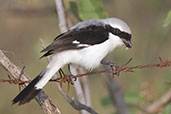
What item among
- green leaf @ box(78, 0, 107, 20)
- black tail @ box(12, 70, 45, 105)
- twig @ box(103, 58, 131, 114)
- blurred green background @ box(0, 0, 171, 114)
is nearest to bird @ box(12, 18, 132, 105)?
black tail @ box(12, 70, 45, 105)

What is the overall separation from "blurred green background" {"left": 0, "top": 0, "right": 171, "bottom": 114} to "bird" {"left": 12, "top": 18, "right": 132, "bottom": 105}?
1.15m

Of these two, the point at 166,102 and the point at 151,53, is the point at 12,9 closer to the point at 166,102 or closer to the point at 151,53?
the point at 151,53

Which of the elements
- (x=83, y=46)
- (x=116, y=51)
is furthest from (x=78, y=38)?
(x=116, y=51)

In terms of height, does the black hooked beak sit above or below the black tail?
below

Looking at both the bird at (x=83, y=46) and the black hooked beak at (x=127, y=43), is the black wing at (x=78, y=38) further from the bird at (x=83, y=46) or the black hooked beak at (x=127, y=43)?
the black hooked beak at (x=127, y=43)

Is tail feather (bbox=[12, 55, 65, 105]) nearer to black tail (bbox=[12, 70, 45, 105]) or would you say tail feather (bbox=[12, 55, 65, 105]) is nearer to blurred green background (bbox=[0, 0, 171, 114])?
black tail (bbox=[12, 70, 45, 105])

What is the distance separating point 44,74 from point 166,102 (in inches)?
85.8

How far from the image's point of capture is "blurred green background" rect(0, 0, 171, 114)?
16.7 ft

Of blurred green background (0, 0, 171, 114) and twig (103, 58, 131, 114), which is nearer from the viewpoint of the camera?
twig (103, 58, 131, 114)

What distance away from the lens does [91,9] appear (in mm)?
3820

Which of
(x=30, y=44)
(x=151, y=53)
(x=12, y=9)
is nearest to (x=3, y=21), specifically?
(x=30, y=44)

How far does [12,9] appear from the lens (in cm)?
565

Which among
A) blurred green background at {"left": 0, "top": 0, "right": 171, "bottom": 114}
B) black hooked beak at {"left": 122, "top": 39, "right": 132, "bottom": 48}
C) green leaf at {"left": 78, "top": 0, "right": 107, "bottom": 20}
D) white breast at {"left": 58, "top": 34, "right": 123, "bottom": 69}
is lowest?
blurred green background at {"left": 0, "top": 0, "right": 171, "bottom": 114}

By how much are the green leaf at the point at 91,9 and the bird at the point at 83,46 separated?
540 millimetres
